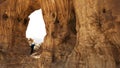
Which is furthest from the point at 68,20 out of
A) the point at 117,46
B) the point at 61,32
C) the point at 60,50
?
the point at 117,46

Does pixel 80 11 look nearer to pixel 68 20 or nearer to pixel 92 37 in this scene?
pixel 92 37

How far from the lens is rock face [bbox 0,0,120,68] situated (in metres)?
8.17

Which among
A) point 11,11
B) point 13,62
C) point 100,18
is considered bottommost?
point 13,62

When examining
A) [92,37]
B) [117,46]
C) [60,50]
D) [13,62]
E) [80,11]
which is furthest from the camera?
[13,62]

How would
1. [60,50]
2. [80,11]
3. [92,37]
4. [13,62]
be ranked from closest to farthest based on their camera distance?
[92,37] < [80,11] < [60,50] < [13,62]

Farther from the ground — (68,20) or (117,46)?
(68,20)

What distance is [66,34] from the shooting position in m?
11.7

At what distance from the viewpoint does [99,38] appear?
8477mm

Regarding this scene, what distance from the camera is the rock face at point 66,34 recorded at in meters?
8.17

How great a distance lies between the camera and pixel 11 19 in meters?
14.0

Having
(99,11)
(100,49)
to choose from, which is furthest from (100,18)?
(100,49)

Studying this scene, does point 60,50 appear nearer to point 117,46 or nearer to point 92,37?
point 92,37

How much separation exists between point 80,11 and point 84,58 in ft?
5.41

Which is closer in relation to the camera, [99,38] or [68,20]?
[99,38]
